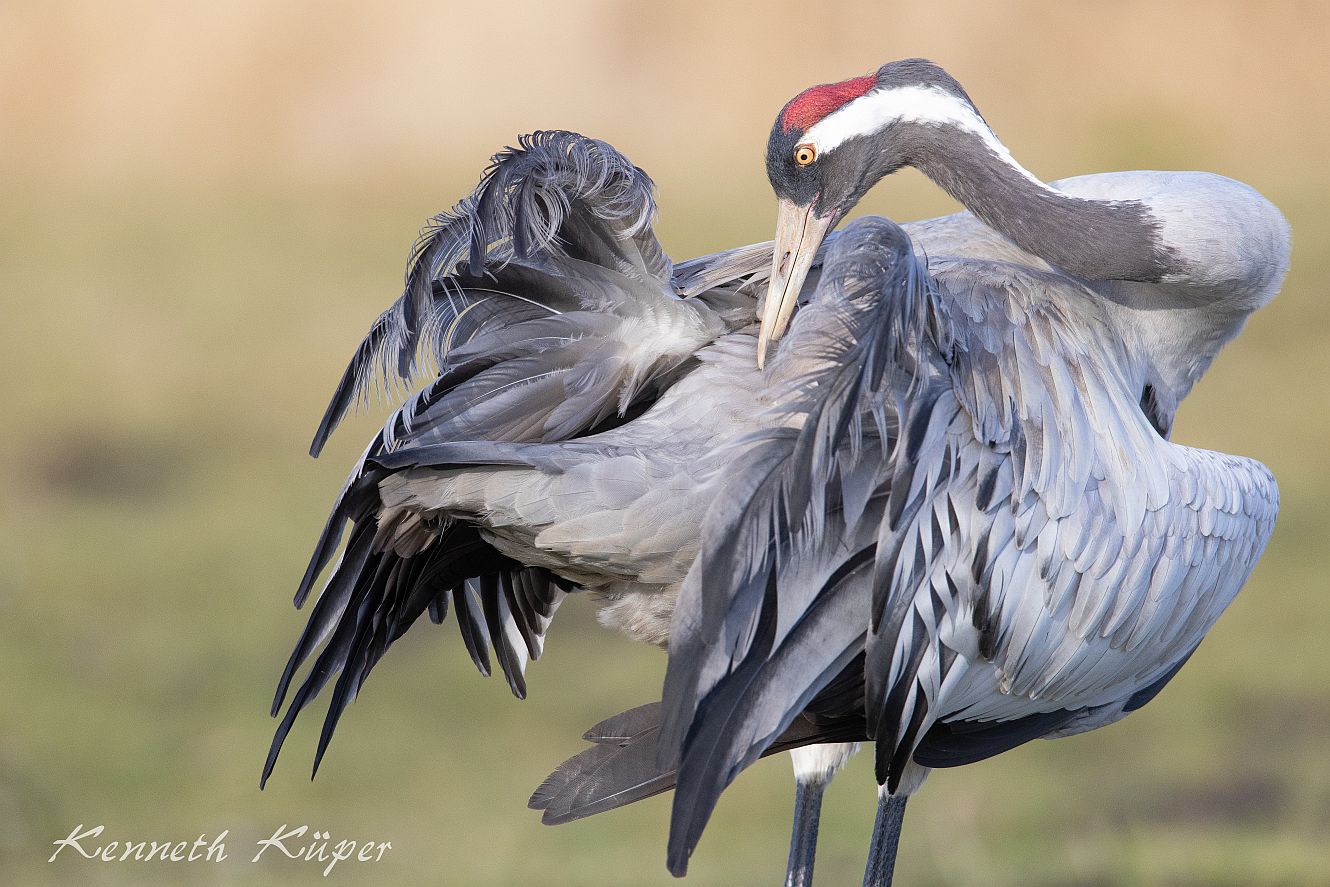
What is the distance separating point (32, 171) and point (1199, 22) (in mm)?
7933

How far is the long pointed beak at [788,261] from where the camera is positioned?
265 cm

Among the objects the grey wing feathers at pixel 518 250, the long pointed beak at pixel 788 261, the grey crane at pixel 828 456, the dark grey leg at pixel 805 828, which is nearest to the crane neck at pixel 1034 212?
the grey crane at pixel 828 456

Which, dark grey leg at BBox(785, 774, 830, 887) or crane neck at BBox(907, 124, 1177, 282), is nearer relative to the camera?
crane neck at BBox(907, 124, 1177, 282)

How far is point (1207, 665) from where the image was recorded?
6.64m

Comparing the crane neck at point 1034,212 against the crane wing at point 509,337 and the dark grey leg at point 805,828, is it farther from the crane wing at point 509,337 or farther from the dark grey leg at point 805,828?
the dark grey leg at point 805,828

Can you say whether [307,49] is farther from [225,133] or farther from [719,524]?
[719,524]

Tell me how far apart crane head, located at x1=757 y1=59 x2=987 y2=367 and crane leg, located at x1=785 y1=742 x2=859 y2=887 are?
3.57 ft

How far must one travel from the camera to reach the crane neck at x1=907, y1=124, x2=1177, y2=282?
9.55 feet

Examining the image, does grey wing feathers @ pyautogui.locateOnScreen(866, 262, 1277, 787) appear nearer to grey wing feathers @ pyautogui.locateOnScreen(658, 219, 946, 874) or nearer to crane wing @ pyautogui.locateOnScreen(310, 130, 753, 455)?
grey wing feathers @ pyautogui.locateOnScreen(658, 219, 946, 874)

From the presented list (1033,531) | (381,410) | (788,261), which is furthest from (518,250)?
(381,410)

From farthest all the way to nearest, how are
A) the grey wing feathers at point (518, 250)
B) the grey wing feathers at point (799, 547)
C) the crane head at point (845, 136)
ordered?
the crane head at point (845, 136) < the grey wing feathers at point (518, 250) < the grey wing feathers at point (799, 547)

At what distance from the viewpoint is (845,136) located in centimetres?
288

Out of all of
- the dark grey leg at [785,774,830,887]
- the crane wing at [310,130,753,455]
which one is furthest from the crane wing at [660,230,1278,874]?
the dark grey leg at [785,774,830,887]

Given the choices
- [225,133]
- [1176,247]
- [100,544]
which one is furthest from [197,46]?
[1176,247]
